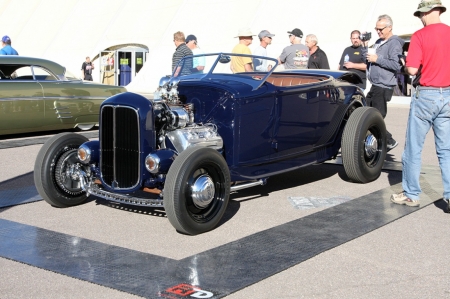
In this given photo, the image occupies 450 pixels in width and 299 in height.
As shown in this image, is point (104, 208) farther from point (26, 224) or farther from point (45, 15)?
point (45, 15)

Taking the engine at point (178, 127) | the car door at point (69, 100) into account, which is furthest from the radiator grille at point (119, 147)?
the car door at point (69, 100)

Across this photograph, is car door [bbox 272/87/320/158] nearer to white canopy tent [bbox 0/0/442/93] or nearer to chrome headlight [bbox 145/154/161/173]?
chrome headlight [bbox 145/154/161/173]

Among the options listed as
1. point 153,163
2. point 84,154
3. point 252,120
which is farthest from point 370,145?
point 84,154

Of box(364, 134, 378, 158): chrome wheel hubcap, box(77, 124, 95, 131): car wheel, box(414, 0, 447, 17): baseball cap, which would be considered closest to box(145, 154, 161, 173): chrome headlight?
box(414, 0, 447, 17): baseball cap

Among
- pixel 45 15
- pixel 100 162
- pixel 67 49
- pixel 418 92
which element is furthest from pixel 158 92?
pixel 45 15

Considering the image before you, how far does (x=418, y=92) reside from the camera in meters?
5.81

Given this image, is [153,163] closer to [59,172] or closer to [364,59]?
[59,172]

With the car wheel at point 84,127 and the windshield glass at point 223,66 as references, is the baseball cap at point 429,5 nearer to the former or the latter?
the windshield glass at point 223,66

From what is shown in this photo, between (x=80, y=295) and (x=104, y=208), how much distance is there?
2.31m

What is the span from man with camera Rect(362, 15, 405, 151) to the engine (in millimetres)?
2801

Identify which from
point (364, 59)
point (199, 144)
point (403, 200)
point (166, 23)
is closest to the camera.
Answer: point (199, 144)

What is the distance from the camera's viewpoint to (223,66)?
21.4ft

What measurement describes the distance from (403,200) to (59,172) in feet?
11.0

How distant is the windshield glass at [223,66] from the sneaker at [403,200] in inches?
70.2
